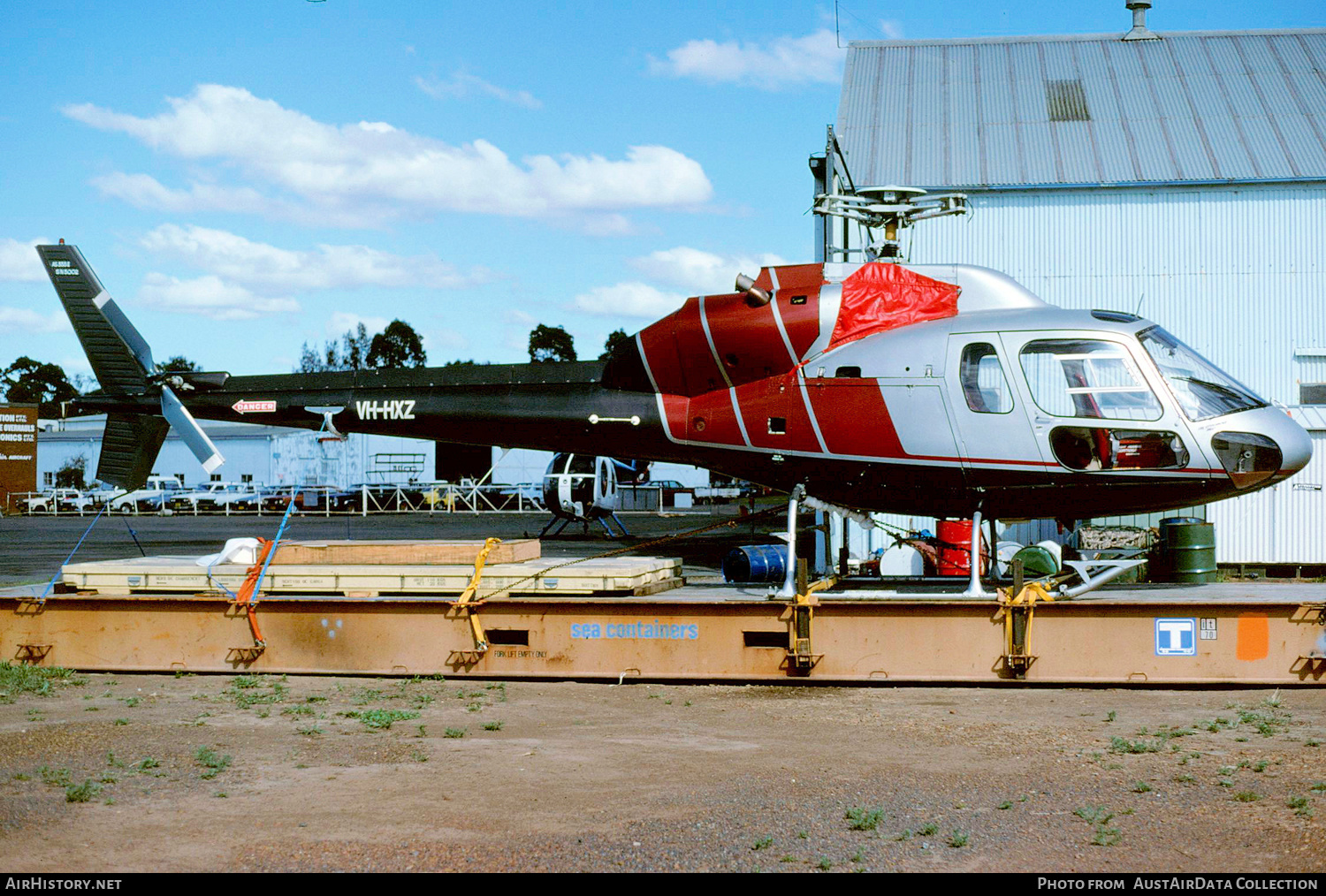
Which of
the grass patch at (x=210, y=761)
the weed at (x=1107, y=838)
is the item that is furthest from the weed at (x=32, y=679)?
the weed at (x=1107, y=838)

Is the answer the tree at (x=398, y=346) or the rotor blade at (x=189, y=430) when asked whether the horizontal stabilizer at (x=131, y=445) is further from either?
the tree at (x=398, y=346)

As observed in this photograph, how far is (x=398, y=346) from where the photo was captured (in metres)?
117

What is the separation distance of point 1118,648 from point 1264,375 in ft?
50.1

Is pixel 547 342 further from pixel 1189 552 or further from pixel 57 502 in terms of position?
pixel 1189 552

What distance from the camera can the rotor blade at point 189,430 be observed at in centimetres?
1322

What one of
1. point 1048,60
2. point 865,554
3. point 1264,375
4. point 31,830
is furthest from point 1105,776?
point 1048,60

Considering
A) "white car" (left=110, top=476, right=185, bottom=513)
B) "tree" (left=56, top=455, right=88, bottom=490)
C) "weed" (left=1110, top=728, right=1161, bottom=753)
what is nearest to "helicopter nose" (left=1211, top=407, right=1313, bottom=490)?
"weed" (left=1110, top=728, right=1161, bottom=753)

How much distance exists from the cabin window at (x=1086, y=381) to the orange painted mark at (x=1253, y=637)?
6.32 ft

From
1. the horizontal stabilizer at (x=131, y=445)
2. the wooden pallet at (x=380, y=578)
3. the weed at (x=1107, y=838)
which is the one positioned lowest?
the weed at (x=1107, y=838)

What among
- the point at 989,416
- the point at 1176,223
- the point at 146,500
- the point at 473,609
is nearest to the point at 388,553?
the point at 473,609

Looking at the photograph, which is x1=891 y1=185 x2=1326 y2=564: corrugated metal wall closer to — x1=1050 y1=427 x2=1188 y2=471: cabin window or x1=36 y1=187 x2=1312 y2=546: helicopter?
x1=36 y1=187 x2=1312 y2=546: helicopter

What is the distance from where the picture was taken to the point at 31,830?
21.5 feet

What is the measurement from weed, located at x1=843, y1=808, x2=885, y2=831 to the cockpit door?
5061mm

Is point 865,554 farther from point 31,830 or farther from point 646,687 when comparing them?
point 31,830
